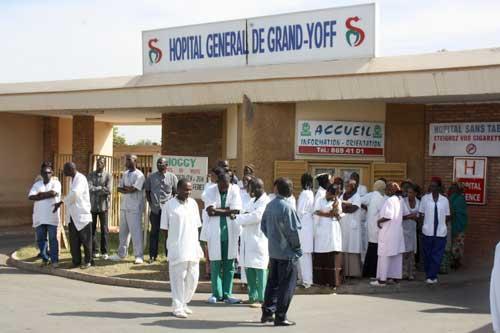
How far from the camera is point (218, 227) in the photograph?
10625mm

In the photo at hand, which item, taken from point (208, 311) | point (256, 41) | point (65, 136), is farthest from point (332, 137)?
point (65, 136)

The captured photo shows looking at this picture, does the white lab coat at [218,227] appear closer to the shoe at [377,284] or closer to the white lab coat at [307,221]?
the white lab coat at [307,221]

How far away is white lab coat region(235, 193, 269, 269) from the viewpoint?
10242mm

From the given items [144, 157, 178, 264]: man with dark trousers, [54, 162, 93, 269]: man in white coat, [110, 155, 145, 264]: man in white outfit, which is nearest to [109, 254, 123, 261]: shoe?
[110, 155, 145, 264]: man in white outfit

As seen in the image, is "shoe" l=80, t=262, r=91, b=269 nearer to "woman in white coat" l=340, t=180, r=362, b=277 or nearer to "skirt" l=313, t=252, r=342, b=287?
"skirt" l=313, t=252, r=342, b=287

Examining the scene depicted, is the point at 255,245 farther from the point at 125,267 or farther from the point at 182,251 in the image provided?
the point at 125,267

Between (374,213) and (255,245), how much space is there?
3.10 metres

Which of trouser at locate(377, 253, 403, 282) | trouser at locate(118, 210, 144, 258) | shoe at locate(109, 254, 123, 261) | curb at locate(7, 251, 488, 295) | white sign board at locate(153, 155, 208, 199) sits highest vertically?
white sign board at locate(153, 155, 208, 199)

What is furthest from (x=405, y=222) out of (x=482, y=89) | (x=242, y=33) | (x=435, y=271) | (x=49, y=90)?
(x=49, y=90)

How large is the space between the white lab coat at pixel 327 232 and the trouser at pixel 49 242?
186 inches

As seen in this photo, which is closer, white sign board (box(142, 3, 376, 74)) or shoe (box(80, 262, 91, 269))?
shoe (box(80, 262, 91, 269))

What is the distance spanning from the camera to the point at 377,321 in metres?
9.55

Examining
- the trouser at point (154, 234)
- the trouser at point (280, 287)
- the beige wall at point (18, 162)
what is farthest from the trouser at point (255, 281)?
the beige wall at point (18, 162)

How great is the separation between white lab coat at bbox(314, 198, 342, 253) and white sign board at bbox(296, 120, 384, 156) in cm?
435
